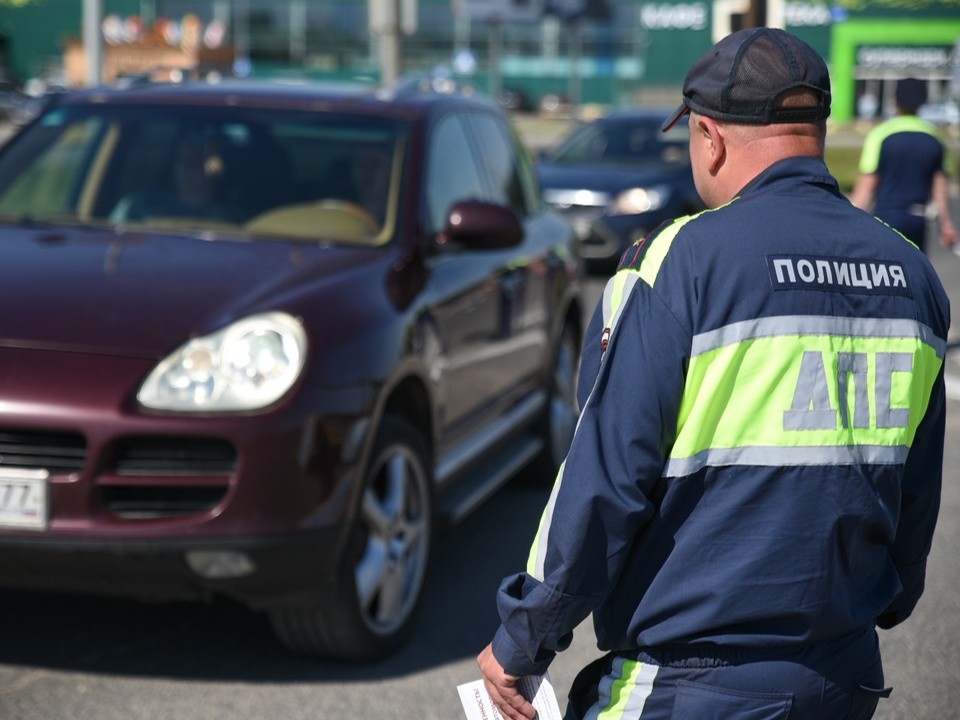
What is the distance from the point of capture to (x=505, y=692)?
221 centimetres

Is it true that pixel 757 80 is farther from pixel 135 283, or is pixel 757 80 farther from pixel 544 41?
pixel 544 41

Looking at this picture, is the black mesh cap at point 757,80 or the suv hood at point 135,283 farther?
the suv hood at point 135,283

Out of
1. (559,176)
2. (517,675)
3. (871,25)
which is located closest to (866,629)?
(517,675)

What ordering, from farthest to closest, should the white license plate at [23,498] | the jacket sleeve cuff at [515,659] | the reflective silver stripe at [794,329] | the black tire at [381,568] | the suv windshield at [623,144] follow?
the suv windshield at [623,144] → the black tire at [381,568] → the white license plate at [23,498] → the jacket sleeve cuff at [515,659] → the reflective silver stripe at [794,329]

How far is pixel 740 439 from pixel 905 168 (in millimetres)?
7329

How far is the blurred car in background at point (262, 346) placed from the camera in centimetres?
379

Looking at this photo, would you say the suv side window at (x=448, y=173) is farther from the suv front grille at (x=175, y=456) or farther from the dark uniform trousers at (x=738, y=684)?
the dark uniform trousers at (x=738, y=684)

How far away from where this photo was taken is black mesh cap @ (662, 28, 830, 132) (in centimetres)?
216

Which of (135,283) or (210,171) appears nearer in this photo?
(135,283)

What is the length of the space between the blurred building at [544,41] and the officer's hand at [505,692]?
208 feet

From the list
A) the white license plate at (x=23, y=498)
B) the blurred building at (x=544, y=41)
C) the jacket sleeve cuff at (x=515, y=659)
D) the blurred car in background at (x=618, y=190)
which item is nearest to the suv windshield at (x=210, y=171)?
the white license plate at (x=23, y=498)

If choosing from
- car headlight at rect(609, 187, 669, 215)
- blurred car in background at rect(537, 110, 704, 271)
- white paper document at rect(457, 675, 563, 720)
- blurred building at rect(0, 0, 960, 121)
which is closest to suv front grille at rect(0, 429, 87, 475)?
white paper document at rect(457, 675, 563, 720)

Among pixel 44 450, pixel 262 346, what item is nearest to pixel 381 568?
pixel 262 346

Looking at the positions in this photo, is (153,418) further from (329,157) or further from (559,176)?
(559,176)
